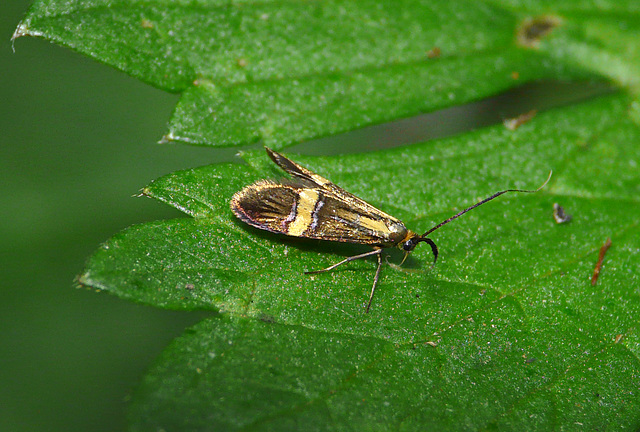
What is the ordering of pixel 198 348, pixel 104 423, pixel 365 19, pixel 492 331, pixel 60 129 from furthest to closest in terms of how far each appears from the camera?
pixel 60 129, pixel 104 423, pixel 365 19, pixel 492 331, pixel 198 348

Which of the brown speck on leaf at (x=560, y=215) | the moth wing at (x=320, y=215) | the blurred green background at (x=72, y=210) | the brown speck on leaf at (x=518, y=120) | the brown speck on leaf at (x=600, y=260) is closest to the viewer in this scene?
the moth wing at (x=320, y=215)

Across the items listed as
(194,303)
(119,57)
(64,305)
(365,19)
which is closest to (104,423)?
(64,305)

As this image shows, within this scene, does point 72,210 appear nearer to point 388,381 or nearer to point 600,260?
point 388,381

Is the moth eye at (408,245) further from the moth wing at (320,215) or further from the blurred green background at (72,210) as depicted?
the blurred green background at (72,210)

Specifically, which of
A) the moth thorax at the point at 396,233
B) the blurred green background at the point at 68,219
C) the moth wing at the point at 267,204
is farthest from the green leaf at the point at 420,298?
the blurred green background at the point at 68,219

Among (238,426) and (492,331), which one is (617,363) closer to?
(492,331)
